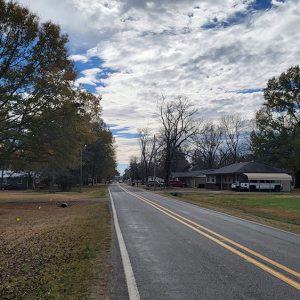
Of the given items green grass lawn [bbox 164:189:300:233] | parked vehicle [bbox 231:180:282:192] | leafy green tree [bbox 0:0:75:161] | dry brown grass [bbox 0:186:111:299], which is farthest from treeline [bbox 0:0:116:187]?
parked vehicle [bbox 231:180:282:192]

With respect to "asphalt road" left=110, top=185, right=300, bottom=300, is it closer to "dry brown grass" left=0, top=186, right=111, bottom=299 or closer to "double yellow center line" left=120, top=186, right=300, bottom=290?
"double yellow center line" left=120, top=186, right=300, bottom=290

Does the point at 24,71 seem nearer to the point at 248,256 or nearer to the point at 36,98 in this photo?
the point at 36,98

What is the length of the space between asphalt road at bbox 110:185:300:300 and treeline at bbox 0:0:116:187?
18000mm

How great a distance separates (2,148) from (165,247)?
23426mm

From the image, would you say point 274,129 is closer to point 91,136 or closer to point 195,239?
point 91,136

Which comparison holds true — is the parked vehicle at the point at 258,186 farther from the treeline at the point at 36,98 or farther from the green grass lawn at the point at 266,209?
the treeline at the point at 36,98

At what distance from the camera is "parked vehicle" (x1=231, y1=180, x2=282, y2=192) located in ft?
222

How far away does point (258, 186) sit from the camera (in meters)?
68.3

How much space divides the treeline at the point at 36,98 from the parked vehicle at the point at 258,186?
3807 cm

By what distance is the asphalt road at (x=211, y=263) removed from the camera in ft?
22.9

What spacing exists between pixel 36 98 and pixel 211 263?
25.0 meters

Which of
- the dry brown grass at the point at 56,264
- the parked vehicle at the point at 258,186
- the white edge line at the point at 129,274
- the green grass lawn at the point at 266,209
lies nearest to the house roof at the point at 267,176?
the parked vehicle at the point at 258,186

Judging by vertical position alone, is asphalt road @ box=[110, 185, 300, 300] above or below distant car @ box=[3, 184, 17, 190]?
below

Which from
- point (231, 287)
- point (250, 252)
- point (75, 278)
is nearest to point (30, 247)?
point (75, 278)
